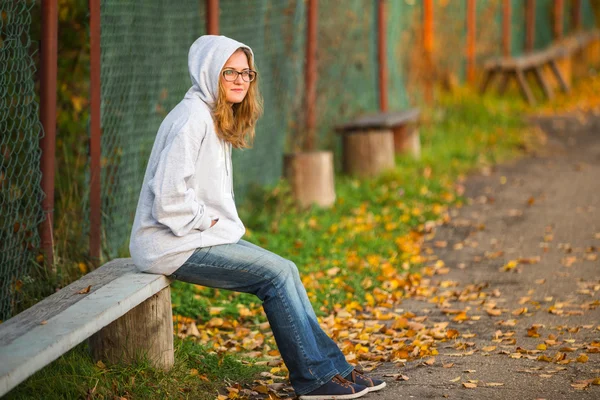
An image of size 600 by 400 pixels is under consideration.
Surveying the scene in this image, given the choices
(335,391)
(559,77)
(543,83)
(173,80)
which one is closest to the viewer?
(335,391)

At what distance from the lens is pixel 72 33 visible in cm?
629

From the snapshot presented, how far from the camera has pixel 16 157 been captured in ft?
16.3

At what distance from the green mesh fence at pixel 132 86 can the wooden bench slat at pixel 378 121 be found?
296 centimetres

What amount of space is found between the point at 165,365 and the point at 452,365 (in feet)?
4.91

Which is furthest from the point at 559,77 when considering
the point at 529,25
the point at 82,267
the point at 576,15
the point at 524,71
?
the point at 82,267

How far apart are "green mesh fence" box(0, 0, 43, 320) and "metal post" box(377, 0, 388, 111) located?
6509 millimetres

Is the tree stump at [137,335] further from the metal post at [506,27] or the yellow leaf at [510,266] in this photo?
the metal post at [506,27]

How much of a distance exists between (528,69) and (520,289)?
8.89 metres

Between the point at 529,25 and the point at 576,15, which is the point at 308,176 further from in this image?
the point at 576,15

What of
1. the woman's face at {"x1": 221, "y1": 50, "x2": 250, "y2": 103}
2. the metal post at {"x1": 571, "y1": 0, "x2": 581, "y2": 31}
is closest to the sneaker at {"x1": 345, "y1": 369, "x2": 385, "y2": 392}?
the woman's face at {"x1": 221, "y1": 50, "x2": 250, "y2": 103}

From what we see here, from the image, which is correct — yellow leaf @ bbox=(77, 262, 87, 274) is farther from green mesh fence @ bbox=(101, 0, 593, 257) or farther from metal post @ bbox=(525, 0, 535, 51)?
metal post @ bbox=(525, 0, 535, 51)

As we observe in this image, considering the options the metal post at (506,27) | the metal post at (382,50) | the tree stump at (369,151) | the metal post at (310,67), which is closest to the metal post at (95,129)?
the metal post at (310,67)

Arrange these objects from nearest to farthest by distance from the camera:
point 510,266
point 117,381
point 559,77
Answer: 1. point 117,381
2. point 510,266
3. point 559,77

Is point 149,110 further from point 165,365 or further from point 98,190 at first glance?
point 165,365
